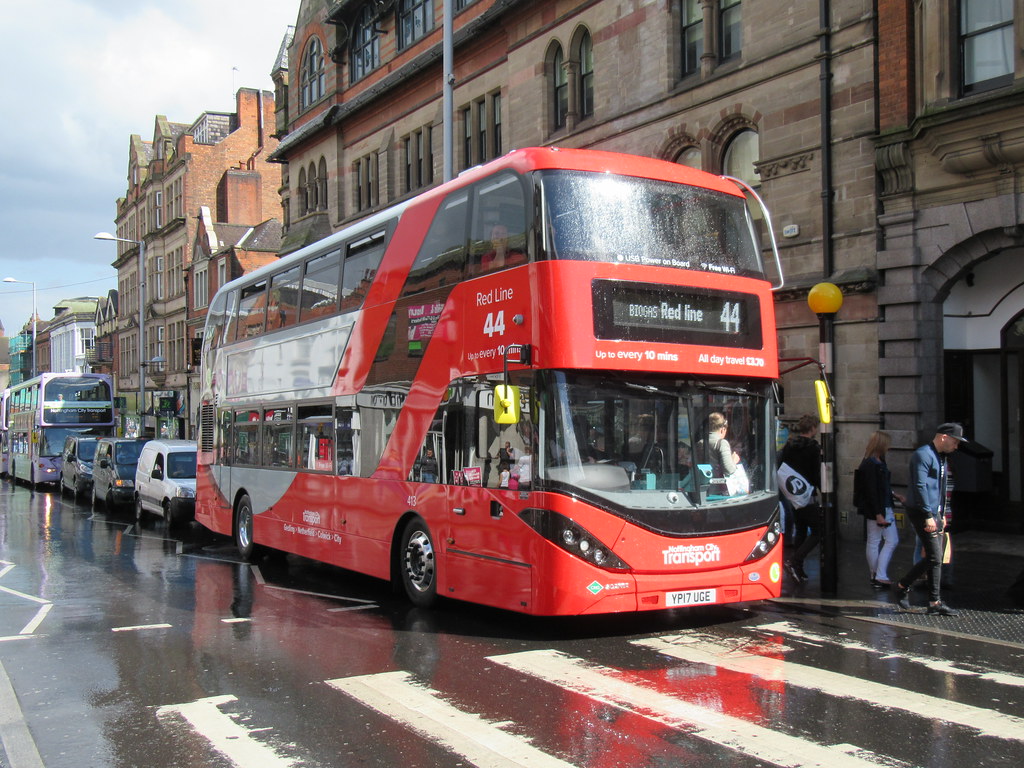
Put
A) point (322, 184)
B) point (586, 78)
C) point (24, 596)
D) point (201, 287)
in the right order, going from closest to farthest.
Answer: point (24, 596), point (586, 78), point (322, 184), point (201, 287)

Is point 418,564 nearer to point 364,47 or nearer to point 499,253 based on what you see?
point 499,253

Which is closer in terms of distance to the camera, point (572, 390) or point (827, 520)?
point (572, 390)

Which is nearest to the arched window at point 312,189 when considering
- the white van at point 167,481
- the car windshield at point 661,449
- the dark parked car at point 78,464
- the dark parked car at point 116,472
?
the dark parked car at point 78,464

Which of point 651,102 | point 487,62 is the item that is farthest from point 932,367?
point 487,62

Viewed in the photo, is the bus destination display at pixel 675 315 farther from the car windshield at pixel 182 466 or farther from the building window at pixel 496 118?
the building window at pixel 496 118

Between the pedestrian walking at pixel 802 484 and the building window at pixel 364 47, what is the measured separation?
22959 millimetres

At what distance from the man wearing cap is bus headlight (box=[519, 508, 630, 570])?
3250 millimetres

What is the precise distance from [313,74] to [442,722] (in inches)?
1308

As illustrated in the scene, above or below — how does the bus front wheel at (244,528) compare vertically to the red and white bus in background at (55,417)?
below

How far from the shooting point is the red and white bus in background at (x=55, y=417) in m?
37.2

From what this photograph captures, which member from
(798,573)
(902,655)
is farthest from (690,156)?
(902,655)

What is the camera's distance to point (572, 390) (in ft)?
27.3

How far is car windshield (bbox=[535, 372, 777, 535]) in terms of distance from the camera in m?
8.28

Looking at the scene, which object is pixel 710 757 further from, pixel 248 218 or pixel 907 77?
pixel 248 218
